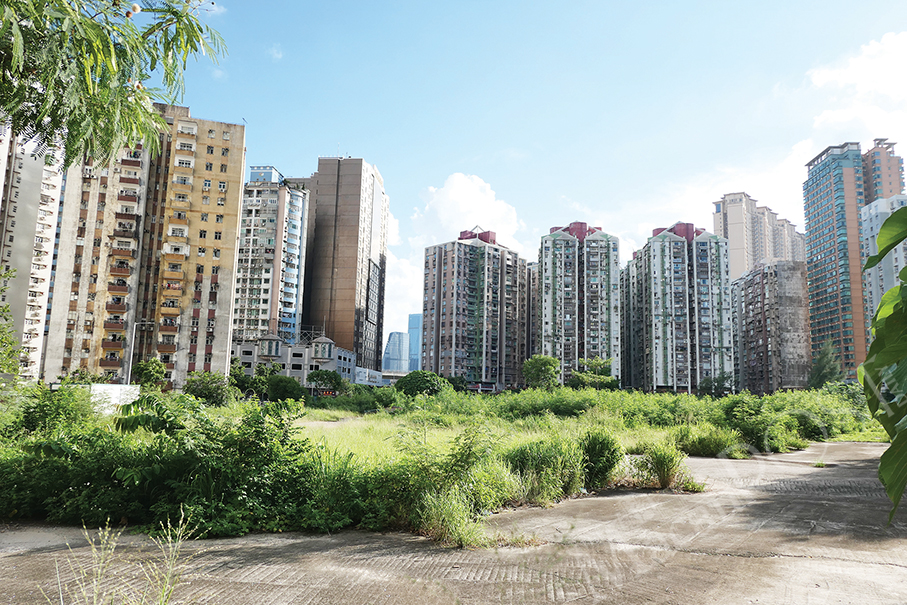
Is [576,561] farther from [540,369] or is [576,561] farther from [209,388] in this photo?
[540,369]

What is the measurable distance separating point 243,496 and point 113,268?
179ft

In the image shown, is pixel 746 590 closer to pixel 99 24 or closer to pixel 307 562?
pixel 307 562

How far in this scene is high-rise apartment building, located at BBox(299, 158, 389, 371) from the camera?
307ft

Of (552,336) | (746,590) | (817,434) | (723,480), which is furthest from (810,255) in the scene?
(746,590)

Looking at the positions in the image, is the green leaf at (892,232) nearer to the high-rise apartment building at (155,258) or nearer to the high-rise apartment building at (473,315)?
the high-rise apartment building at (155,258)

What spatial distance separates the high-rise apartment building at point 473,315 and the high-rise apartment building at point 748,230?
65677mm

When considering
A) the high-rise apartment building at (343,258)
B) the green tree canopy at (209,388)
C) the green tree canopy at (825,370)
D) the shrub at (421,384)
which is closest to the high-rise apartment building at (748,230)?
the green tree canopy at (825,370)

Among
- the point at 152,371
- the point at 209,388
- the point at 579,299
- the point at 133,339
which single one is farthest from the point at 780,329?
the point at 133,339

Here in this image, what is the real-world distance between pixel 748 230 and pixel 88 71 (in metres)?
146

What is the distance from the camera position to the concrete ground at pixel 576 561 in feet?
13.8

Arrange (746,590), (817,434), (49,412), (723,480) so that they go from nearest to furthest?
(746,590), (49,412), (723,480), (817,434)

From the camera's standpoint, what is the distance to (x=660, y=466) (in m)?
9.23

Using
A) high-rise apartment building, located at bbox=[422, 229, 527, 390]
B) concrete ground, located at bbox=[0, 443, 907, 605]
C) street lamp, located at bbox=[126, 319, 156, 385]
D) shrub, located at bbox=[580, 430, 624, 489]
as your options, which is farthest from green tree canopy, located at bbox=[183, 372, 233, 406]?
high-rise apartment building, located at bbox=[422, 229, 527, 390]

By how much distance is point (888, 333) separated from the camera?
2.64 feet
